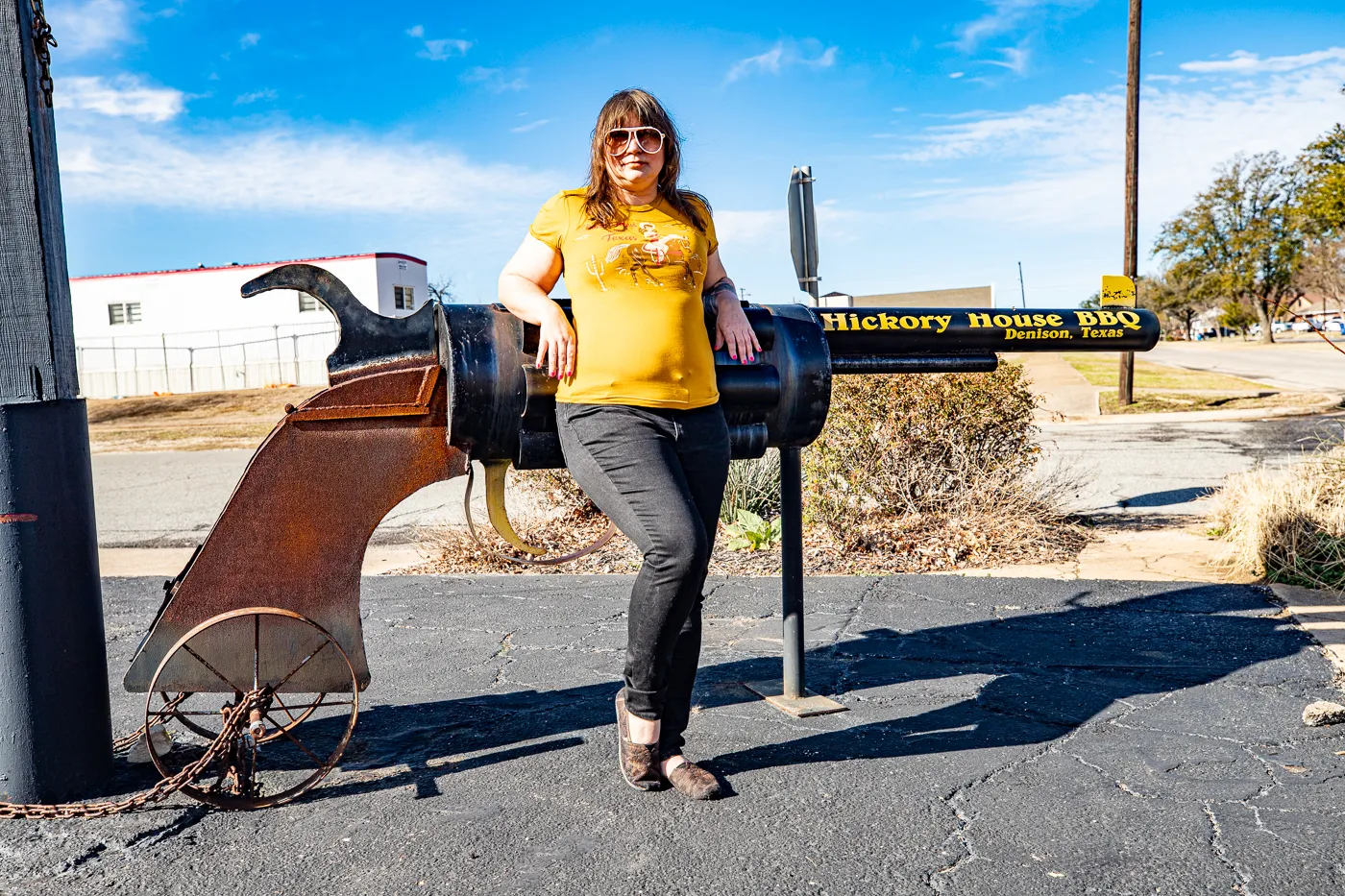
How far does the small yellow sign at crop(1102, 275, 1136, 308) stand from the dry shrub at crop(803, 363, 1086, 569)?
9.21 feet

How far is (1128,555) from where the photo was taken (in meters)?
6.38

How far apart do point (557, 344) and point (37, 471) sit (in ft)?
4.75

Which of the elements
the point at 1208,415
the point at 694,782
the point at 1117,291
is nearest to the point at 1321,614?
the point at 1117,291

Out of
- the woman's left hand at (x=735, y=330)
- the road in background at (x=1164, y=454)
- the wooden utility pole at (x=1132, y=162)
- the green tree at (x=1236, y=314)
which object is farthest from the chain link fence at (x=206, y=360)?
the green tree at (x=1236, y=314)

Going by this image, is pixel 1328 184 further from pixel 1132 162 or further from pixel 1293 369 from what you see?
pixel 1132 162

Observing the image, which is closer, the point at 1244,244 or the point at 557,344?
the point at 557,344

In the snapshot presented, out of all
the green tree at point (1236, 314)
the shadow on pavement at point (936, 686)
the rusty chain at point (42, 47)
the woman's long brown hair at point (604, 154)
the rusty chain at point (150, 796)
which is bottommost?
the shadow on pavement at point (936, 686)

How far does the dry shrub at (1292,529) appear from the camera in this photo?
18.0 ft

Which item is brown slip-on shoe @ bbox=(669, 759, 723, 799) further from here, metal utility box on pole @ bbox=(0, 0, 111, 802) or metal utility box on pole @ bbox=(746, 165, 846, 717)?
metal utility box on pole @ bbox=(0, 0, 111, 802)

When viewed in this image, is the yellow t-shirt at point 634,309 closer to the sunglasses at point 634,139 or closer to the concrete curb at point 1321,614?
the sunglasses at point 634,139

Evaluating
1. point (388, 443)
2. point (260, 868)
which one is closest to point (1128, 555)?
point (388, 443)

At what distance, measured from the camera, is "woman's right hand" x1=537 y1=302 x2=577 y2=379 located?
2.86 metres

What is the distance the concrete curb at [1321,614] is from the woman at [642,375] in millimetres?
2680

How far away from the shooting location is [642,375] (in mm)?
2852
